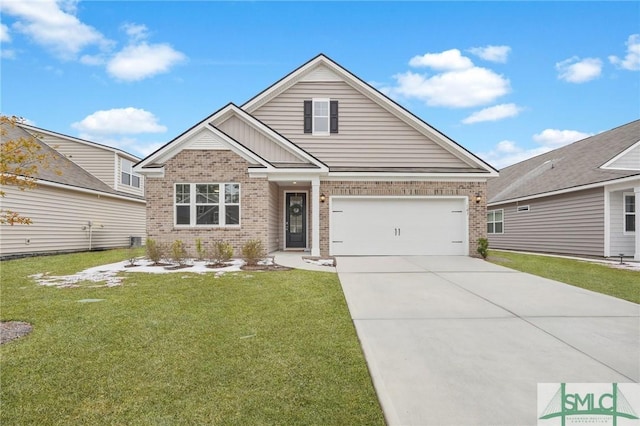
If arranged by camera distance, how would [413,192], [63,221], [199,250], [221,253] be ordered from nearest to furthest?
[221,253] < [199,250] < [413,192] < [63,221]

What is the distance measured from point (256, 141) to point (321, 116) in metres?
2.90

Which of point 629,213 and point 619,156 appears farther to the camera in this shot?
point 619,156

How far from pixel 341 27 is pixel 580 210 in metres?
13.0

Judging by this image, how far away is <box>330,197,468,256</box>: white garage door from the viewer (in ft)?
44.3

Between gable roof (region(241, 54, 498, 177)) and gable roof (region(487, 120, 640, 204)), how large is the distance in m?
6.08

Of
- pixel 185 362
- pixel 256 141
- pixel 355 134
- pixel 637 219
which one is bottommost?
pixel 185 362

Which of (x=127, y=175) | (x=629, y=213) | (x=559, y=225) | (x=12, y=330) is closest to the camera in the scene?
(x=12, y=330)

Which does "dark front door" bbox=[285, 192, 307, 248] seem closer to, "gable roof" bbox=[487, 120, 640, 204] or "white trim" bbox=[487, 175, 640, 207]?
"white trim" bbox=[487, 175, 640, 207]

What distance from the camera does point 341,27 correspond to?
14625 mm

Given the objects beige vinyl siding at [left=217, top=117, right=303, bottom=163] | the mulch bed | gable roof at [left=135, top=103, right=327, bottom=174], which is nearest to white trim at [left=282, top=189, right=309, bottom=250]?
beige vinyl siding at [left=217, top=117, right=303, bottom=163]

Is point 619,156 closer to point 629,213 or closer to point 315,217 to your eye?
point 629,213

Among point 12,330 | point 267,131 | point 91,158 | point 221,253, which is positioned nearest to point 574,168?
point 267,131

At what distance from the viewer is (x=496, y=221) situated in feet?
73.2

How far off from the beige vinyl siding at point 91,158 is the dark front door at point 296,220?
36.0ft
